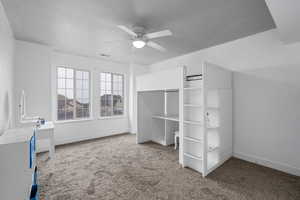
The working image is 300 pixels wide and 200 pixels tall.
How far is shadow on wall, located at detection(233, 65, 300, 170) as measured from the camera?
8.64ft

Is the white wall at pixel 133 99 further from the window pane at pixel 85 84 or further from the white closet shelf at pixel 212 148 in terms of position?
the white closet shelf at pixel 212 148

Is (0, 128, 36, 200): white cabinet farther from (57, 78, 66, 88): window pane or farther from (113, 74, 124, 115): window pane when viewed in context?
(113, 74, 124, 115): window pane

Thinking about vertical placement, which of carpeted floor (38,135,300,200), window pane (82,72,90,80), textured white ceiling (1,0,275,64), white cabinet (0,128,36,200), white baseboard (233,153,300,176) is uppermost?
textured white ceiling (1,0,275,64)

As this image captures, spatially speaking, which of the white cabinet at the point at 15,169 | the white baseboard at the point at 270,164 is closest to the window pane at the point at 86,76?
the white cabinet at the point at 15,169

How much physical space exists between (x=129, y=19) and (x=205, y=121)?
233cm

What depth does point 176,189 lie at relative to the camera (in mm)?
2197

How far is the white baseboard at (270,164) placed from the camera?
261 cm

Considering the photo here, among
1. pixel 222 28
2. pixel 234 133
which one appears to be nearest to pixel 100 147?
pixel 234 133

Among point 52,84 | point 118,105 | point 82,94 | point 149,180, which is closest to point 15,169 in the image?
point 149,180

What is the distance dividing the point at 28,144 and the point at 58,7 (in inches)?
82.2

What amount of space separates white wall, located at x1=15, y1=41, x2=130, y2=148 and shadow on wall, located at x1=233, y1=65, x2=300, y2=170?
4.07 m

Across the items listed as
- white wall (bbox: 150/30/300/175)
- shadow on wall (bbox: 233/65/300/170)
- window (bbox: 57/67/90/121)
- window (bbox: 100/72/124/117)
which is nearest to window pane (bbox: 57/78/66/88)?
window (bbox: 57/67/90/121)

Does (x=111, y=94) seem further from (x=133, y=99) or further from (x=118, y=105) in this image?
(x=133, y=99)

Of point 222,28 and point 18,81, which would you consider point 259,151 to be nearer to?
point 222,28
